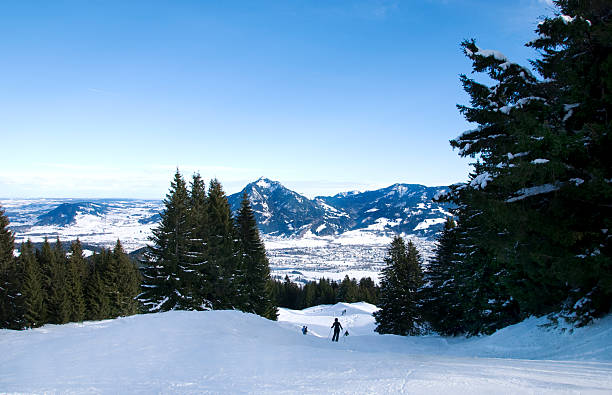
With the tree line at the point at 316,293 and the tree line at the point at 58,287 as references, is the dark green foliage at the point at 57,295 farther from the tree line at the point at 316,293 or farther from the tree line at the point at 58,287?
the tree line at the point at 316,293

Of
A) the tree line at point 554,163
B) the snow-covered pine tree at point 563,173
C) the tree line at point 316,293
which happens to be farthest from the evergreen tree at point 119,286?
the tree line at point 316,293

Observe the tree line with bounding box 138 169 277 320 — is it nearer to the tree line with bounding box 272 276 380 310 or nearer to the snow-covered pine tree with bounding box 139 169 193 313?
the snow-covered pine tree with bounding box 139 169 193 313

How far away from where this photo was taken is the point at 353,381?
24.8ft

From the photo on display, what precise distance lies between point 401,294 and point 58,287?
36.0 meters

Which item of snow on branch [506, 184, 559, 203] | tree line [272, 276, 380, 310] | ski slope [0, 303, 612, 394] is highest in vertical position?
snow on branch [506, 184, 559, 203]

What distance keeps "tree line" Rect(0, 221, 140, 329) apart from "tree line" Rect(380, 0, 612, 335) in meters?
29.1

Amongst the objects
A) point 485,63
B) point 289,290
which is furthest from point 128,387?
point 289,290

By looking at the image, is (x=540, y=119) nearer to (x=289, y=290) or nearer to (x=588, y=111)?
(x=588, y=111)

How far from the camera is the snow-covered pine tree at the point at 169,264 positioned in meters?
26.3

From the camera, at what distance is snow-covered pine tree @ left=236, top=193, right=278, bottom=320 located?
34.0 m

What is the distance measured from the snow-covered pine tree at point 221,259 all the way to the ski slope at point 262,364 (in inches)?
478

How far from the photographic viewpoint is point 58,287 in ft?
116

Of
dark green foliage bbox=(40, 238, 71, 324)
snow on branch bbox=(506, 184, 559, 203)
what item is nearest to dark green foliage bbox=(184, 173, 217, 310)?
dark green foliage bbox=(40, 238, 71, 324)

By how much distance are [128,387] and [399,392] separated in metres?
6.20
